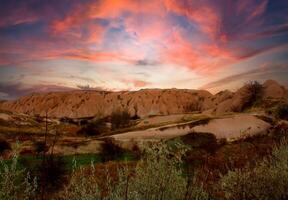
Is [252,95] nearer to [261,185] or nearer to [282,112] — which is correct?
[282,112]

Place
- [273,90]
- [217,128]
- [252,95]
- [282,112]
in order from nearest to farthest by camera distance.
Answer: [217,128]
[282,112]
[252,95]
[273,90]

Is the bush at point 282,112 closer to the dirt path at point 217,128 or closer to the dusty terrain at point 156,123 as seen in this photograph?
the dusty terrain at point 156,123

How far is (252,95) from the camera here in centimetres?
10794

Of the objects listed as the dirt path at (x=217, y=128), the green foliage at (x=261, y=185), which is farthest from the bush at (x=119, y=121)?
the green foliage at (x=261, y=185)

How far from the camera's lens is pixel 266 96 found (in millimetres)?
107312

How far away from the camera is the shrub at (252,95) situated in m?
106

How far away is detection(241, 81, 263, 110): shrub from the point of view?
106244 mm

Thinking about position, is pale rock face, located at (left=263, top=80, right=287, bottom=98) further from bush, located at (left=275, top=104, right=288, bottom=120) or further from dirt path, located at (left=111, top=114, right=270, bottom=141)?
dirt path, located at (left=111, top=114, right=270, bottom=141)

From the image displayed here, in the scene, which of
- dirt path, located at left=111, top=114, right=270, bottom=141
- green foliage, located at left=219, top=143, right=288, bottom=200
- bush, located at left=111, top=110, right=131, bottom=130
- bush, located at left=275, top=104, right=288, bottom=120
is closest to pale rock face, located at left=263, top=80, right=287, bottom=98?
bush, located at left=111, top=110, right=131, bottom=130

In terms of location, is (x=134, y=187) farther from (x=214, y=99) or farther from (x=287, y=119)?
(x=214, y=99)

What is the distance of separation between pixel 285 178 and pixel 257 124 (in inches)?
2083

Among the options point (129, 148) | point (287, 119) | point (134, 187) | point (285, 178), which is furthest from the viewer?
point (287, 119)

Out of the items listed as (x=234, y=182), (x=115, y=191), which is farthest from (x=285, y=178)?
(x=115, y=191)

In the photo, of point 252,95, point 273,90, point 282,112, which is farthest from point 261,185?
point 273,90
